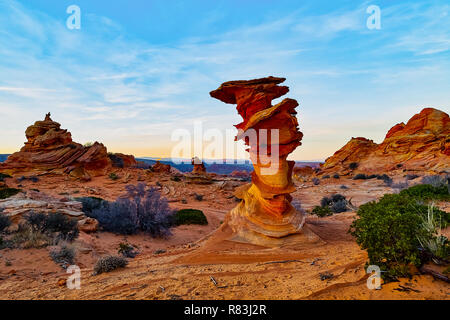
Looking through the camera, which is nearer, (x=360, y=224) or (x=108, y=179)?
(x=360, y=224)

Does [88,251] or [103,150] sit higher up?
[103,150]

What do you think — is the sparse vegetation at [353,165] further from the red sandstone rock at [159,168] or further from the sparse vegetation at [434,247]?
the sparse vegetation at [434,247]

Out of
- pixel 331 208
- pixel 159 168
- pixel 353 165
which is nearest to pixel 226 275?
pixel 331 208

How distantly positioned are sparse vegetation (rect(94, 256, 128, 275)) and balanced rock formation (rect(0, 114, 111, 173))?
2479 centimetres

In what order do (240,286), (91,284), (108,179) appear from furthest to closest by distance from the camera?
(108,179) → (91,284) → (240,286)

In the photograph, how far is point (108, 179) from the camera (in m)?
26.2

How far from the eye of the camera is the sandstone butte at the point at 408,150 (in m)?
29.6

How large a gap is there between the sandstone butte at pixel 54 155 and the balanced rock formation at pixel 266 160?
23.4m

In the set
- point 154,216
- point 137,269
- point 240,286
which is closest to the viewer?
point 240,286

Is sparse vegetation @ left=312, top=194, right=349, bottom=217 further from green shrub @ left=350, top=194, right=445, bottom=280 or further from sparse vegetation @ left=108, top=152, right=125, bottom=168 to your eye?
sparse vegetation @ left=108, top=152, right=125, bottom=168
